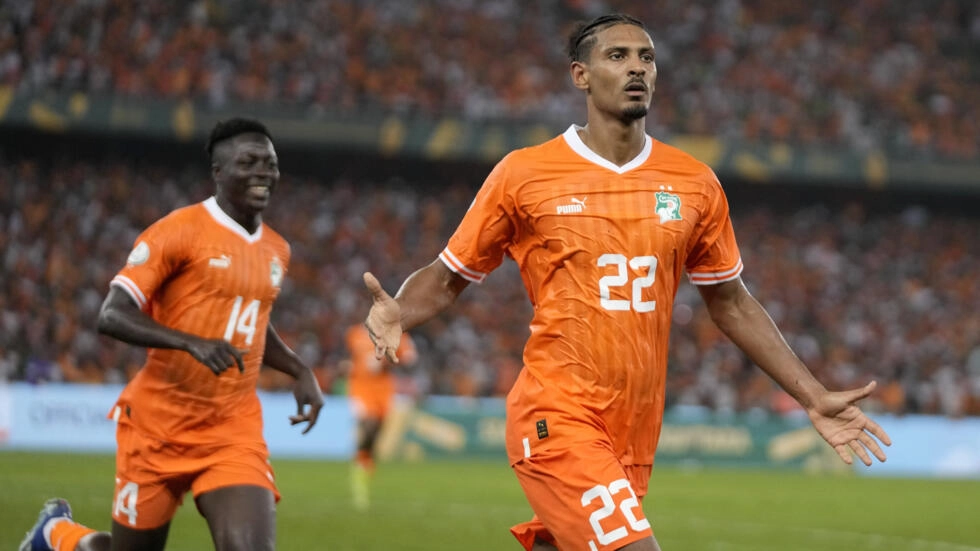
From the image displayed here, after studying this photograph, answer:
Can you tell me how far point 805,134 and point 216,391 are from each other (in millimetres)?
30630

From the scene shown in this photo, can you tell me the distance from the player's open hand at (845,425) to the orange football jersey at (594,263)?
629 mm

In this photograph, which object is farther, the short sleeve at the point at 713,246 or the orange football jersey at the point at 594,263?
the short sleeve at the point at 713,246

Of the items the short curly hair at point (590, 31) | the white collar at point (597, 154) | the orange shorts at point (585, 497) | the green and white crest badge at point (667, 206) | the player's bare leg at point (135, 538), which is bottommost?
the player's bare leg at point (135, 538)

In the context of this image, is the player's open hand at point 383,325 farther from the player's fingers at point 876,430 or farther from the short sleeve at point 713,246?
the player's fingers at point 876,430

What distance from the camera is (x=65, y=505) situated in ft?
25.8

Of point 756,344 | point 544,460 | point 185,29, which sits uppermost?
point 185,29

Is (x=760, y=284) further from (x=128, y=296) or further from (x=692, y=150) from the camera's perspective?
(x=128, y=296)

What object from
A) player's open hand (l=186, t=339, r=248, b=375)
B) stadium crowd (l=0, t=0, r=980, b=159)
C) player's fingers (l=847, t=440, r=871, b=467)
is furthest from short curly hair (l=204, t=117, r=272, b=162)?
stadium crowd (l=0, t=0, r=980, b=159)

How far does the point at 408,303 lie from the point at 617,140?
105 centimetres

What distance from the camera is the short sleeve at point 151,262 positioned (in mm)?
6516

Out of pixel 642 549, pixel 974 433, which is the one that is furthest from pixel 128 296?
pixel 974 433

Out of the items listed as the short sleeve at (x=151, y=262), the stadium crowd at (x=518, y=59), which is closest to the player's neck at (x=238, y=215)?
the short sleeve at (x=151, y=262)

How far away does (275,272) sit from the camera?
7.18m

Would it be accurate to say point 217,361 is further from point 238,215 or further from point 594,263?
point 594,263
